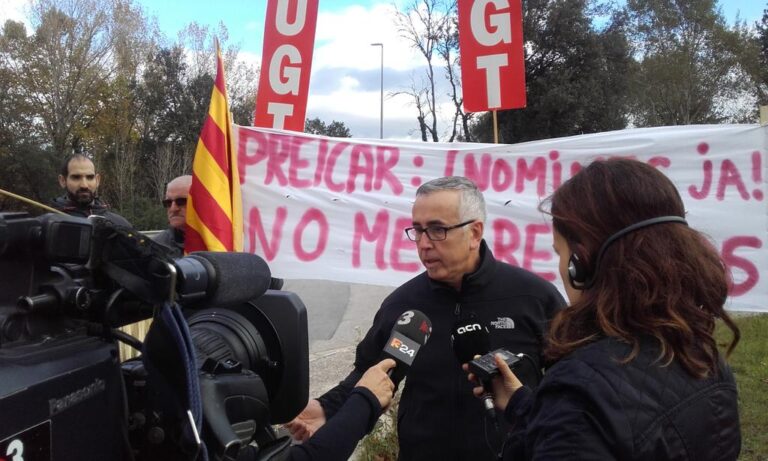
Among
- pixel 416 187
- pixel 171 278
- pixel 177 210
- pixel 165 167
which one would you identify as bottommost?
pixel 171 278

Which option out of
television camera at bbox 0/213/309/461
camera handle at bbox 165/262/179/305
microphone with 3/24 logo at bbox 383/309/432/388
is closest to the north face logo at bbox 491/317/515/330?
microphone with 3/24 logo at bbox 383/309/432/388

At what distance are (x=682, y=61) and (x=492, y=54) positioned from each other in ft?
108

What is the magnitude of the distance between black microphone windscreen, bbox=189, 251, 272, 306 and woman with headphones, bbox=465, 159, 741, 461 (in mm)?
Result: 603

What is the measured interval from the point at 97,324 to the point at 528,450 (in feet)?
2.73

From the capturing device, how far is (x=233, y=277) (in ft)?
3.97

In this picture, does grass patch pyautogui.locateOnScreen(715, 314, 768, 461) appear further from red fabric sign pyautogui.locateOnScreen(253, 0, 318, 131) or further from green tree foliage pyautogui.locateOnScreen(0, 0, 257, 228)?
green tree foliage pyautogui.locateOnScreen(0, 0, 257, 228)

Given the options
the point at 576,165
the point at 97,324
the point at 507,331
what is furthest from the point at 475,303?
the point at 576,165

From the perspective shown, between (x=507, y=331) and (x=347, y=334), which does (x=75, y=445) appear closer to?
(x=507, y=331)

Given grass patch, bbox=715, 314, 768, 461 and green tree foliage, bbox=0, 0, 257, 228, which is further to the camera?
green tree foliage, bbox=0, 0, 257, 228

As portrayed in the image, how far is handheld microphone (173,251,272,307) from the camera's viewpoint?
1115mm

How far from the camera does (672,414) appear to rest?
3.46 feet

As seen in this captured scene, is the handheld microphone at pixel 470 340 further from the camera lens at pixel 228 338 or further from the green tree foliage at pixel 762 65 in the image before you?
the green tree foliage at pixel 762 65

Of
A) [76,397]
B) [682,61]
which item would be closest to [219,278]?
[76,397]

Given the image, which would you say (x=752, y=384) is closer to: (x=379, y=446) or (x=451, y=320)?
(x=379, y=446)
